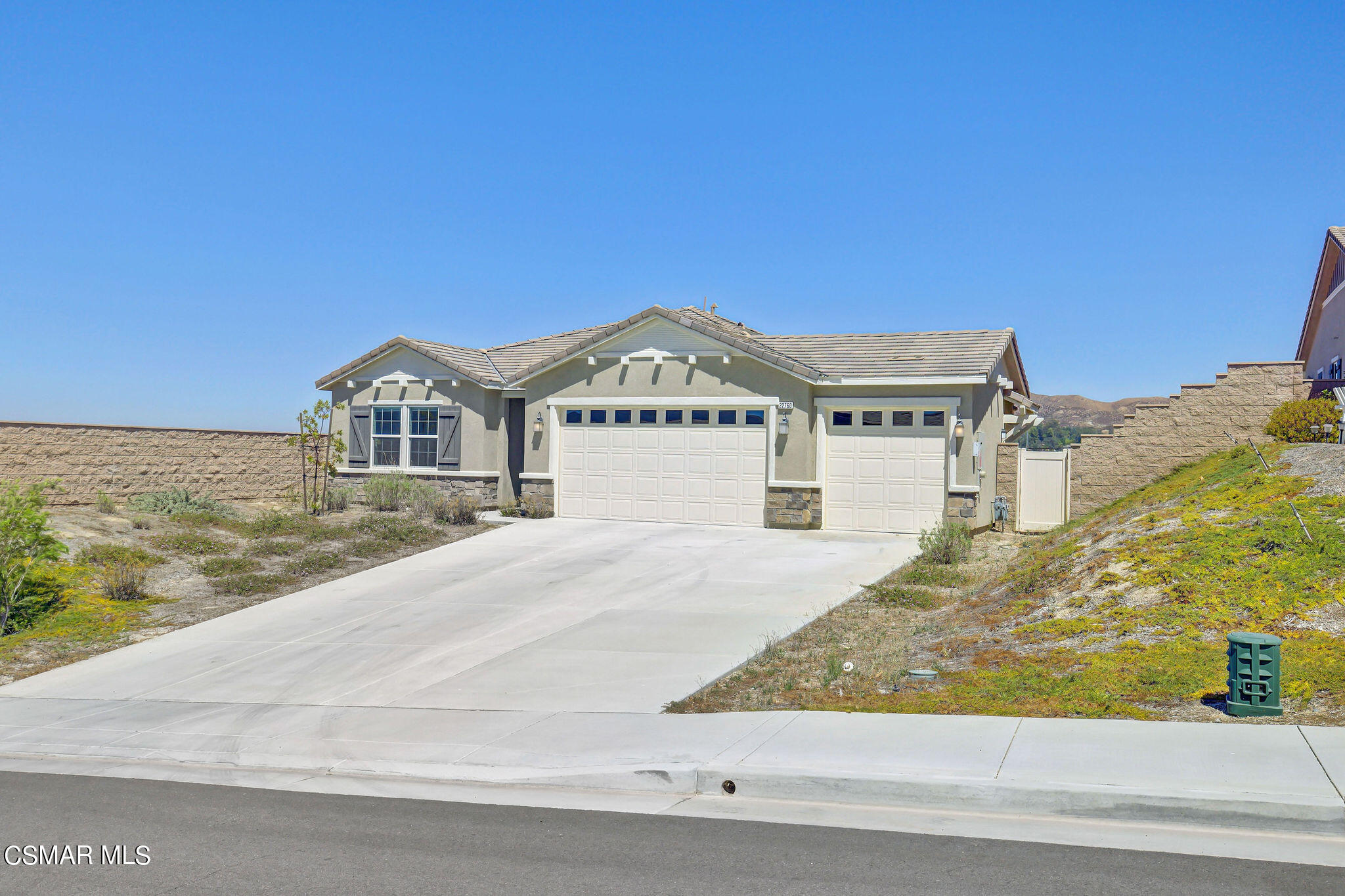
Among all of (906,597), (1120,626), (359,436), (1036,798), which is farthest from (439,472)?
(1036,798)

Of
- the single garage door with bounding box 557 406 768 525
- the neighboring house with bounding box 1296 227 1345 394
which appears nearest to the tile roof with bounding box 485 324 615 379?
the single garage door with bounding box 557 406 768 525

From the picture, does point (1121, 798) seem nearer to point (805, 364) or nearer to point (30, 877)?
point (30, 877)

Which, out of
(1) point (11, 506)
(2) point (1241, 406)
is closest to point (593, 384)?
(1) point (11, 506)

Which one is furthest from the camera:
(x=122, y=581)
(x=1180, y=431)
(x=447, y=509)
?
(x=447, y=509)

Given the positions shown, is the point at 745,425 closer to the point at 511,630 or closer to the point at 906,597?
the point at 906,597

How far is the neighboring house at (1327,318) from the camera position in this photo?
23.2 metres

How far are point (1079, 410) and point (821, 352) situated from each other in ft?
265

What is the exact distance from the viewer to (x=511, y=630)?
13.1 meters

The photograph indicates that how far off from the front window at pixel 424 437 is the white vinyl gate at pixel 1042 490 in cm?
1378

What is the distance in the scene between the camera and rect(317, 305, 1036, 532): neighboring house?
67.2 feet

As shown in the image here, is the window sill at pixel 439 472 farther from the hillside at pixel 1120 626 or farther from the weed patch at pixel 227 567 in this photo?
the hillside at pixel 1120 626

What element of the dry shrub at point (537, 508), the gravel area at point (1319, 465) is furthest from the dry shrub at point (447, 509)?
the gravel area at point (1319, 465)

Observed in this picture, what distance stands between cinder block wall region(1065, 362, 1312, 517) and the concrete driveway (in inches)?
182

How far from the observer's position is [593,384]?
22797mm
